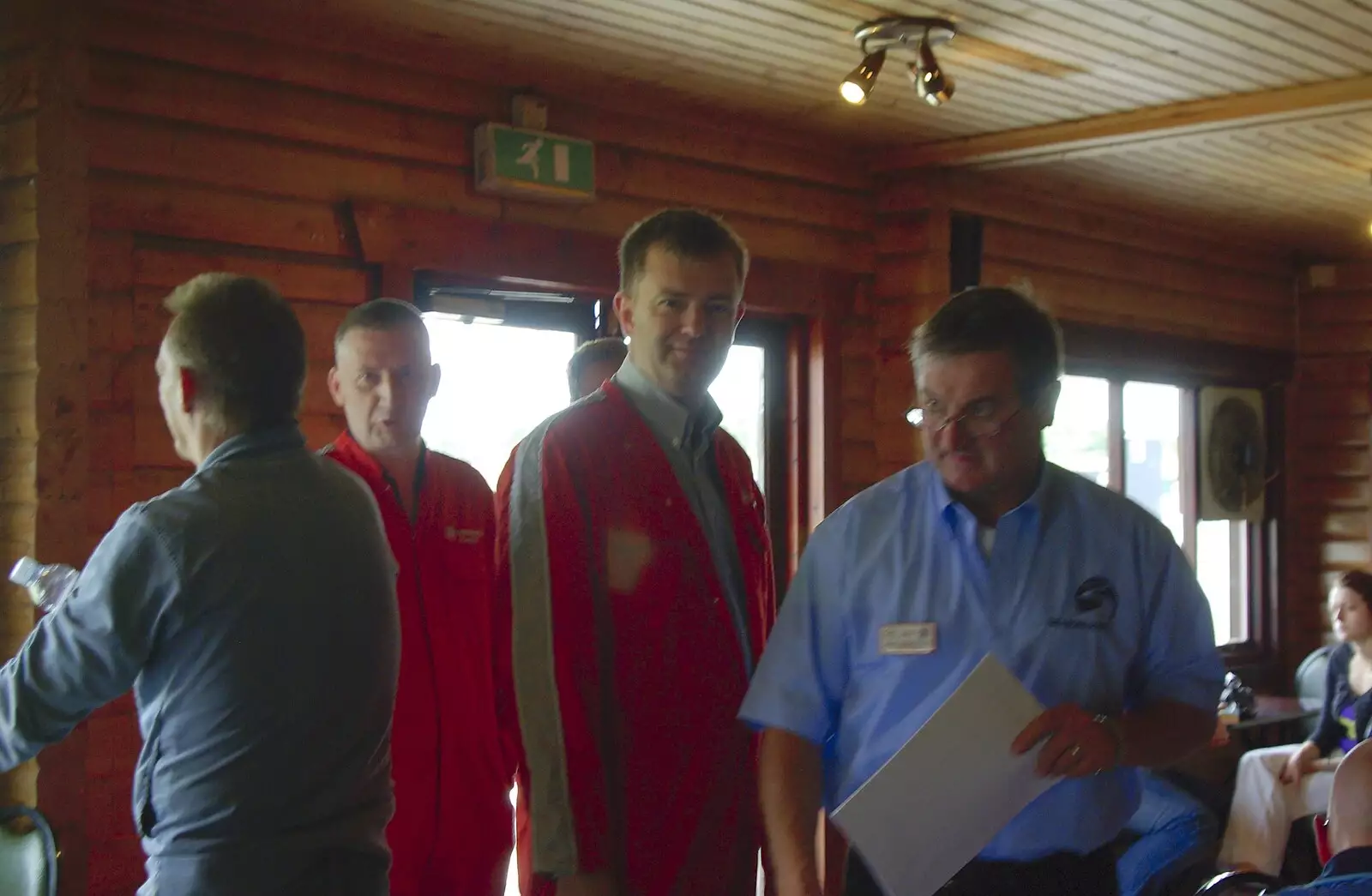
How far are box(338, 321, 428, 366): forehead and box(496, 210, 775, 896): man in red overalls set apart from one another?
0.81m

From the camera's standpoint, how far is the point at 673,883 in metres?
1.77

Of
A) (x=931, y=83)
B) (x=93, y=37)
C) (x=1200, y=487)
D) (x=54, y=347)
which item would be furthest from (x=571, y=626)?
(x=1200, y=487)

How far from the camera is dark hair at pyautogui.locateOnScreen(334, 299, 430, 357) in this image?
2.59 m

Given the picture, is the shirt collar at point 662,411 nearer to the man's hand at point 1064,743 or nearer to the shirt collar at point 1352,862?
the man's hand at point 1064,743

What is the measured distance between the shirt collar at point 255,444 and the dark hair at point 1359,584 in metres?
4.65

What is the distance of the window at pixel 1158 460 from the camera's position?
20.3ft

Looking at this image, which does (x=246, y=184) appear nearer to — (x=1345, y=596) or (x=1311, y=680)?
(x=1345, y=596)

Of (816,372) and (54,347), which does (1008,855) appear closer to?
(54,347)

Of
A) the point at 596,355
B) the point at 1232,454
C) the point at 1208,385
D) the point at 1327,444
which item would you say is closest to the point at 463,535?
the point at 596,355

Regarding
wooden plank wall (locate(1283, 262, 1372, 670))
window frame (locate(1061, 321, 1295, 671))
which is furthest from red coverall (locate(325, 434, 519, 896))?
wooden plank wall (locate(1283, 262, 1372, 670))

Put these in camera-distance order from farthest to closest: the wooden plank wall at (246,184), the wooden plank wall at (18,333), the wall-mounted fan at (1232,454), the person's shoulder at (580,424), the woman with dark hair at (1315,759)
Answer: the wall-mounted fan at (1232,454) < the woman with dark hair at (1315,759) < the wooden plank wall at (246,184) < the wooden plank wall at (18,333) < the person's shoulder at (580,424)

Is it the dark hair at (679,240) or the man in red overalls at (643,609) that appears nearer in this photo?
the man in red overalls at (643,609)

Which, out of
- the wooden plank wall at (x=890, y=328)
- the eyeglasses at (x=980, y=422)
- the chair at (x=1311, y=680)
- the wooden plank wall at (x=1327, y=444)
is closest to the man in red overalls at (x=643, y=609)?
the eyeglasses at (x=980, y=422)

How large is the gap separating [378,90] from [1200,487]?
496 centimetres
